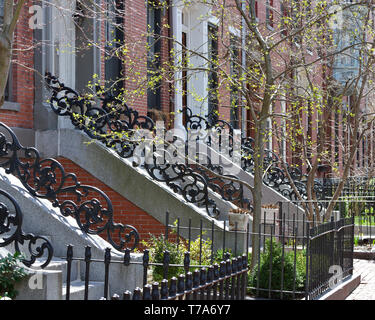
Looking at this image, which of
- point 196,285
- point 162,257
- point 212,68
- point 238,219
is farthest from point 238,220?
point 196,285

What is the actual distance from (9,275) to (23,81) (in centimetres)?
549

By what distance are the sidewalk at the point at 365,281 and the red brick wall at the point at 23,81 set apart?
5901 mm

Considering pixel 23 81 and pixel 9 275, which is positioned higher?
pixel 23 81

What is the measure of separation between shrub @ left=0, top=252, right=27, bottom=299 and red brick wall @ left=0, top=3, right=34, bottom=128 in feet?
16.0

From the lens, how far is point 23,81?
11680mm

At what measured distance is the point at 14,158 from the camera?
8.71 metres

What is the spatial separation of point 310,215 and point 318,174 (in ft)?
50.4

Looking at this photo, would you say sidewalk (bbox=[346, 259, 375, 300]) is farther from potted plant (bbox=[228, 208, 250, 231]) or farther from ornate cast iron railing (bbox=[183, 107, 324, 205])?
ornate cast iron railing (bbox=[183, 107, 324, 205])

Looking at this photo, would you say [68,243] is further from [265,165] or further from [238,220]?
[265,165]

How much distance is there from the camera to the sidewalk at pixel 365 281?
10.5 m

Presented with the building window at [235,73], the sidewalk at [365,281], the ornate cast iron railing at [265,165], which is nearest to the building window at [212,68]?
the building window at [235,73]

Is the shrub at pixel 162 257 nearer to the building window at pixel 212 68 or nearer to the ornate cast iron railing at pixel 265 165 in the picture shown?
the building window at pixel 212 68

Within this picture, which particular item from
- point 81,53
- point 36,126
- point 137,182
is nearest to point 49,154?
point 36,126
